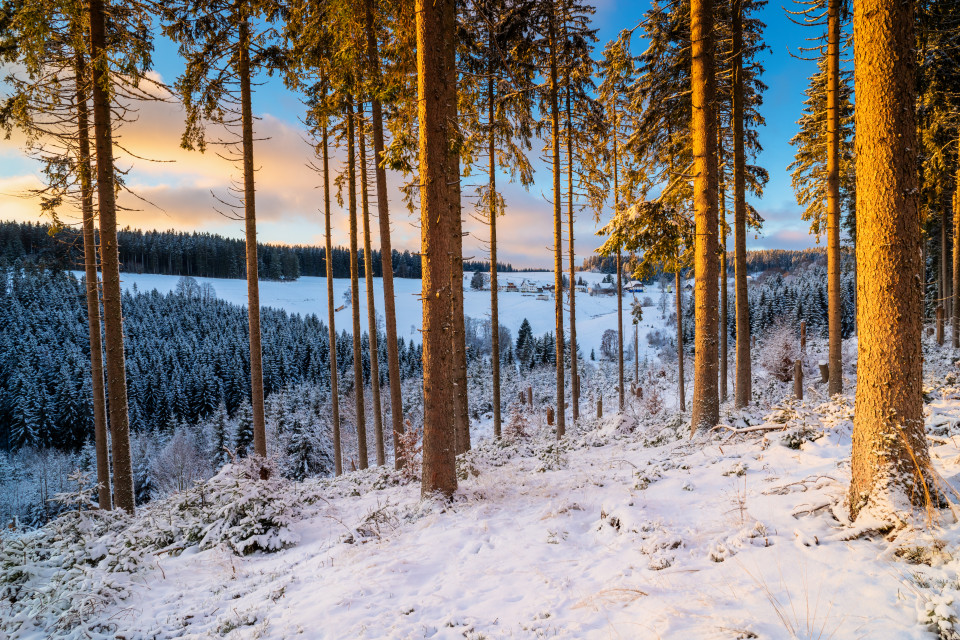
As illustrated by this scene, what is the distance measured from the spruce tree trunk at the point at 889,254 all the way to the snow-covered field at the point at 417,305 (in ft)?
230

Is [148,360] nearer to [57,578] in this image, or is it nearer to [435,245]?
[57,578]

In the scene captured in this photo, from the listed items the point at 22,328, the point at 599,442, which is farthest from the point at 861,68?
the point at 22,328

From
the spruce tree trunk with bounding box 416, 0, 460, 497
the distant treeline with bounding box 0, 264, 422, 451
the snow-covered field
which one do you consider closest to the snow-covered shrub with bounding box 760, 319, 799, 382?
the spruce tree trunk with bounding box 416, 0, 460, 497

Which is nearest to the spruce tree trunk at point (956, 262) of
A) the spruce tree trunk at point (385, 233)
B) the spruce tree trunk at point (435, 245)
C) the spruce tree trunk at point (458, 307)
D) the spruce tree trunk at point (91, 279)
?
the spruce tree trunk at point (458, 307)

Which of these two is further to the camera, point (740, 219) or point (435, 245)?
point (740, 219)

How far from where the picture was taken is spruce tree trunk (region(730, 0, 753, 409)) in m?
9.81

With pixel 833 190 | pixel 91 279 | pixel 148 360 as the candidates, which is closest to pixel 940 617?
pixel 833 190

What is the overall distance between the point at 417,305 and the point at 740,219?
98552mm

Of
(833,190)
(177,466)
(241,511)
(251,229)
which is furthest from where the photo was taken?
(177,466)

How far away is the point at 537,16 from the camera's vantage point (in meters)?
10.8

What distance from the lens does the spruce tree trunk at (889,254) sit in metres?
3.11

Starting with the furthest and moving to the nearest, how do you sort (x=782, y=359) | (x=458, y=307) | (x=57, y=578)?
1. (x=782, y=359)
2. (x=458, y=307)
3. (x=57, y=578)

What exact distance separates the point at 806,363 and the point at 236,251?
405 ft

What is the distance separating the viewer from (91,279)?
8445mm
